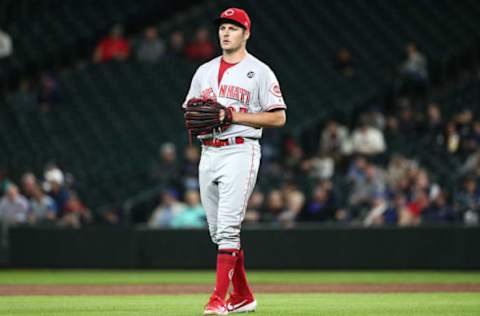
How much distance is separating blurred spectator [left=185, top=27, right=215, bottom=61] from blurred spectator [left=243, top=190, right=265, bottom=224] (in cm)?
572

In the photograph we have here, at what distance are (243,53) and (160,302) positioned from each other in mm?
2312

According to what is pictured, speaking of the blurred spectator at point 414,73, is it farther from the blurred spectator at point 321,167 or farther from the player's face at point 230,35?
the player's face at point 230,35

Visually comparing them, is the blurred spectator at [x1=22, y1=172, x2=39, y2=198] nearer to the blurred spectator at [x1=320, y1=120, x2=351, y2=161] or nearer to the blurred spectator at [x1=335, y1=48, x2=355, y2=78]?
the blurred spectator at [x1=320, y1=120, x2=351, y2=161]

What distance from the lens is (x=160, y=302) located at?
27.2 ft

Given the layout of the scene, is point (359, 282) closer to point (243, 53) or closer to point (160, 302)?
point (160, 302)

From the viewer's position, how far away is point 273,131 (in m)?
18.4

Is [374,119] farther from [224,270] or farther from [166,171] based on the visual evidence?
[224,270]

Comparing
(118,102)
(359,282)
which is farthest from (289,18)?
(359,282)

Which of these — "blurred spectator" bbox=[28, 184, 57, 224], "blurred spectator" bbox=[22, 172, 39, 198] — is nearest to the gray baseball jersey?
"blurred spectator" bbox=[28, 184, 57, 224]

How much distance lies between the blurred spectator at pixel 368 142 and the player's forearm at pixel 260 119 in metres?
9.90

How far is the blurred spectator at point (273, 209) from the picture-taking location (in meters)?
15.4

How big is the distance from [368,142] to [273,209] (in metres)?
2.40

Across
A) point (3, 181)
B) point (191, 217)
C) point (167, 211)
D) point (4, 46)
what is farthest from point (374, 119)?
point (4, 46)

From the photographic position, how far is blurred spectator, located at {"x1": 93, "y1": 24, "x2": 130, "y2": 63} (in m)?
20.9
